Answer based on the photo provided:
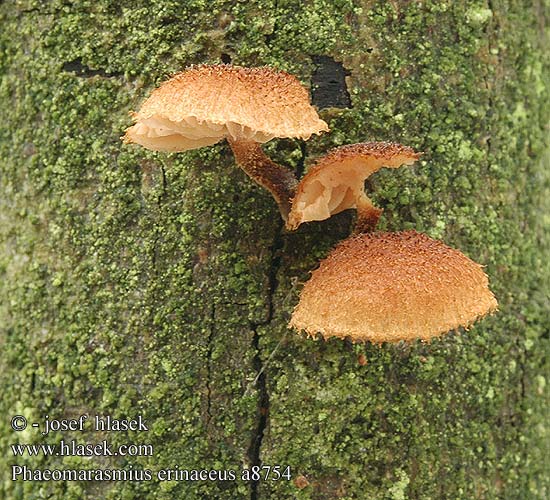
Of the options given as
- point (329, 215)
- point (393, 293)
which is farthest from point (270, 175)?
point (393, 293)

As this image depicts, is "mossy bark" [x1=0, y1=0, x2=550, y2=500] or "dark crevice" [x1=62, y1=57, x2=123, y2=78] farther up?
"dark crevice" [x1=62, y1=57, x2=123, y2=78]

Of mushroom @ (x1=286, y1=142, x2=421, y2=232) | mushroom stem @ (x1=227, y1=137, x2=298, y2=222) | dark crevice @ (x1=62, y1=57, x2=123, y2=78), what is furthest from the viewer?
dark crevice @ (x1=62, y1=57, x2=123, y2=78)

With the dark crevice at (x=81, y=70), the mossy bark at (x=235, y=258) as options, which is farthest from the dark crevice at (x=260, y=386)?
the dark crevice at (x=81, y=70)

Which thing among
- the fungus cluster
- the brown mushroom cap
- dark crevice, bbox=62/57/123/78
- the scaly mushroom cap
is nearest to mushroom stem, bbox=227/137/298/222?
the fungus cluster

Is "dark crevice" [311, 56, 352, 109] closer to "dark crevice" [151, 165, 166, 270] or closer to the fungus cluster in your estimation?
the fungus cluster

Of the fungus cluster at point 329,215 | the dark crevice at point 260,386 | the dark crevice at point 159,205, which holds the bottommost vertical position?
the dark crevice at point 260,386

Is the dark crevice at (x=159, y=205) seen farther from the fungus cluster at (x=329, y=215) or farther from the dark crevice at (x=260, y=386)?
the dark crevice at (x=260, y=386)

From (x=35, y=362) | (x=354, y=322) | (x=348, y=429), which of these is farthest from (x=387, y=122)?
(x=35, y=362)
